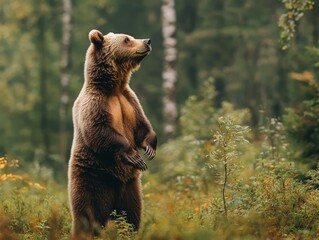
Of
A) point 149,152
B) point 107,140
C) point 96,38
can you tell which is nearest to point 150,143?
point 149,152

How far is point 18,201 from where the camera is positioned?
9.52 m

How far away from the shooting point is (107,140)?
7820 millimetres

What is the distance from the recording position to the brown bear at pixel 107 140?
7867mm

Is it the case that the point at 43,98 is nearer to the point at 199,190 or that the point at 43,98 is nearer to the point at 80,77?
the point at 80,77

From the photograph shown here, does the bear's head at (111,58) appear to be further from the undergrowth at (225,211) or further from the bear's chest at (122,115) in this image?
the undergrowth at (225,211)

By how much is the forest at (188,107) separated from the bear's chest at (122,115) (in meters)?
0.96

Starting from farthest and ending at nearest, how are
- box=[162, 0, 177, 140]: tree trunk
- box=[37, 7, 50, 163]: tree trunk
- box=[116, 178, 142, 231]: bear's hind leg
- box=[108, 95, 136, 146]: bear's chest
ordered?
1. box=[37, 7, 50, 163]: tree trunk
2. box=[162, 0, 177, 140]: tree trunk
3. box=[116, 178, 142, 231]: bear's hind leg
4. box=[108, 95, 136, 146]: bear's chest

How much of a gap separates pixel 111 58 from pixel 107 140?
1065mm

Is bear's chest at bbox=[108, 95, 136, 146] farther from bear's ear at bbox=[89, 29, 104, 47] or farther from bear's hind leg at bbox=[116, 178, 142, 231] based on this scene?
bear's ear at bbox=[89, 29, 104, 47]

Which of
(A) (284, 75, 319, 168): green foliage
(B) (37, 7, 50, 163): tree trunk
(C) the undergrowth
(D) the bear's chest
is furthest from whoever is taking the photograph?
(B) (37, 7, 50, 163): tree trunk

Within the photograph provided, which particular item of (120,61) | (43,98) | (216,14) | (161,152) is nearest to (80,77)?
(43,98)

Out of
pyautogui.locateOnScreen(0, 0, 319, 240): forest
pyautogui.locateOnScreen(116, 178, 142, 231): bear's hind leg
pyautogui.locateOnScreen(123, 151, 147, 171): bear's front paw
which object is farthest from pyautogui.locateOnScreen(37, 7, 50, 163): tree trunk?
pyautogui.locateOnScreen(123, 151, 147, 171): bear's front paw

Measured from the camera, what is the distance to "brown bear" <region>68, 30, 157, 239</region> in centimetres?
787

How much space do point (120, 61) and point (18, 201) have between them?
2597 millimetres
